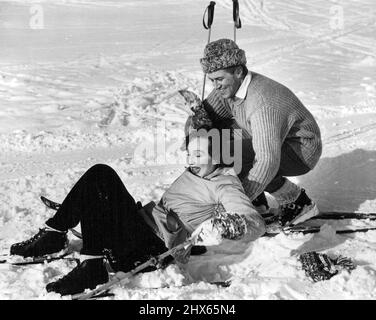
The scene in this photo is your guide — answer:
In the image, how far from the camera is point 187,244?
3055 millimetres

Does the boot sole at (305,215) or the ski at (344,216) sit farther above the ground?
the boot sole at (305,215)

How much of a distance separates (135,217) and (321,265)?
1.08m

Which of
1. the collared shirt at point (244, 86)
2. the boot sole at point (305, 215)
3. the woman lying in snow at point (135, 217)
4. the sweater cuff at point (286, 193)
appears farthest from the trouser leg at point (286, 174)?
the woman lying in snow at point (135, 217)

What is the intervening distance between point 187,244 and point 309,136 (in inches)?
49.3

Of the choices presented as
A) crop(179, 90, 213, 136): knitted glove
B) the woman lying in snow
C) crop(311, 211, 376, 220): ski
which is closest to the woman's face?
the woman lying in snow

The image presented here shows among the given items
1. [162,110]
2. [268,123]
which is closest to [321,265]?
[268,123]

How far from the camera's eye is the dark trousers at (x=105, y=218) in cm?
301

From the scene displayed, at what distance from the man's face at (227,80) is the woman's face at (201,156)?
49 centimetres

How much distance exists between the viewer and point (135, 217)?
10.4 ft

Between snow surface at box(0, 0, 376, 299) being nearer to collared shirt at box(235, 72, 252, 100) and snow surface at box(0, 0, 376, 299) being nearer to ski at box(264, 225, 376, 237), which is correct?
ski at box(264, 225, 376, 237)

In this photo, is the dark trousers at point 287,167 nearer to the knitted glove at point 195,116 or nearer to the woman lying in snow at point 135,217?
the knitted glove at point 195,116

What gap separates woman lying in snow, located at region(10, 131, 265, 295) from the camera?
293cm

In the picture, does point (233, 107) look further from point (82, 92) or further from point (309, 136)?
point (82, 92)
